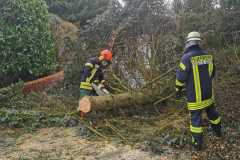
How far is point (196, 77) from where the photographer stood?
6254 millimetres

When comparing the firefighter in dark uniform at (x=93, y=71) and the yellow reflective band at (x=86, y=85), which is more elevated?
the firefighter in dark uniform at (x=93, y=71)

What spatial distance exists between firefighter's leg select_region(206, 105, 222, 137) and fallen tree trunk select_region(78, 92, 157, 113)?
1.44 meters

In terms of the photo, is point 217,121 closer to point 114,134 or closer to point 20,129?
point 114,134

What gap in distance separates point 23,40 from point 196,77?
16.5 ft

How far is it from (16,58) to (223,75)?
472 cm

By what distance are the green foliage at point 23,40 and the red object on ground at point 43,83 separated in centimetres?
27

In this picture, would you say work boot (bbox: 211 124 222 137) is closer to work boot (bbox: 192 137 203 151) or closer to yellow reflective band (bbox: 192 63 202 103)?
work boot (bbox: 192 137 203 151)

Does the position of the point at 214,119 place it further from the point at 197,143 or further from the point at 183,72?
the point at 183,72

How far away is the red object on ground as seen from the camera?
9.74 meters

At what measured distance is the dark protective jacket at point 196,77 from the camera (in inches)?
246

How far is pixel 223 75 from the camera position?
8.27m

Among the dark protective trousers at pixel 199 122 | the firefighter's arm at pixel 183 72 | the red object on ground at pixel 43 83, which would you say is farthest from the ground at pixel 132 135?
the red object on ground at pixel 43 83

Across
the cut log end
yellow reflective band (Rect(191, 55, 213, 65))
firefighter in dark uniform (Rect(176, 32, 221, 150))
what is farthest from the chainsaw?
yellow reflective band (Rect(191, 55, 213, 65))

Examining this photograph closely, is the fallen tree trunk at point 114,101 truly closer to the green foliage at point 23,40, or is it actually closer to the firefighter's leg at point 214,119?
the firefighter's leg at point 214,119
